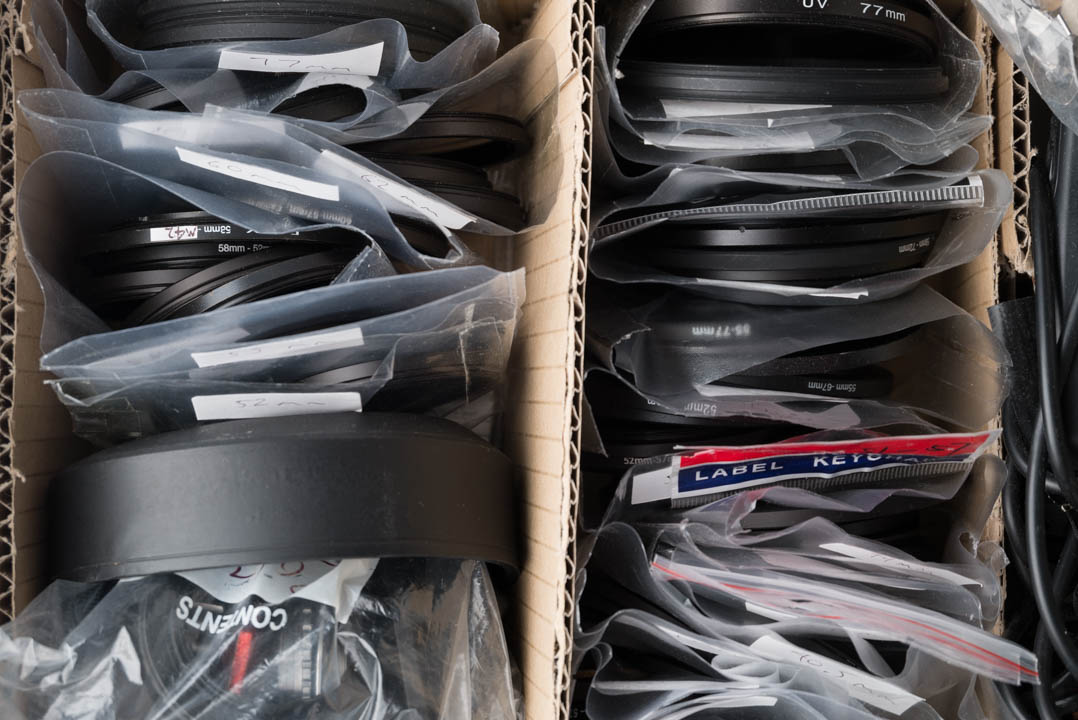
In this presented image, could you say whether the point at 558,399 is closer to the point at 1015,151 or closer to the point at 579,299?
the point at 579,299

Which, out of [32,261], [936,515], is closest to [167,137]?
[32,261]

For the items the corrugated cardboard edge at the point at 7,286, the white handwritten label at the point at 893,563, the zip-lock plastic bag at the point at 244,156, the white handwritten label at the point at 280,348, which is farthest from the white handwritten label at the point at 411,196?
the white handwritten label at the point at 893,563

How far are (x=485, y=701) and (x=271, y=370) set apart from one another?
29cm

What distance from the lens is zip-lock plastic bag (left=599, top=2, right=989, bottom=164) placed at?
0.66 metres

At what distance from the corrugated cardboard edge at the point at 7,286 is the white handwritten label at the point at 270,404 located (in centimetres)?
13

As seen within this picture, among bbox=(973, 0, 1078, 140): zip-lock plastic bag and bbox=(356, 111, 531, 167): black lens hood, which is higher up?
bbox=(973, 0, 1078, 140): zip-lock plastic bag

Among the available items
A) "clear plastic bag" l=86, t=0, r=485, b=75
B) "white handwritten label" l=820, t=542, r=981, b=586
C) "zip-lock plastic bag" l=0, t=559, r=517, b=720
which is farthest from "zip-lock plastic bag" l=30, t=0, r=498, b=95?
"white handwritten label" l=820, t=542, r=981, b=586

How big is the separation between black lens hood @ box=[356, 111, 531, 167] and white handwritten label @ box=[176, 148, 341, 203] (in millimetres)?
62

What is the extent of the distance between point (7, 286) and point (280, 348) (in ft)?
0.71

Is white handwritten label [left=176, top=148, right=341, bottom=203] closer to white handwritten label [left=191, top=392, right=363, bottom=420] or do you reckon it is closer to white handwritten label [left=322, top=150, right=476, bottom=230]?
white handwritten label [left=322, top=150, right=476, bottom=230]

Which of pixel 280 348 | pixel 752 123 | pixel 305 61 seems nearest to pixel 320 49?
pixel 305 61

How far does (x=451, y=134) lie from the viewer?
2.29ft

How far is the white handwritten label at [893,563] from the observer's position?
2.33 ft

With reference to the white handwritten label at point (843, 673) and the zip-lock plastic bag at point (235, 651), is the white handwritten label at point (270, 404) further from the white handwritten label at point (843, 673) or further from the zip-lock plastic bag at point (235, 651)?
the white handwritten label at point (843, 673)
